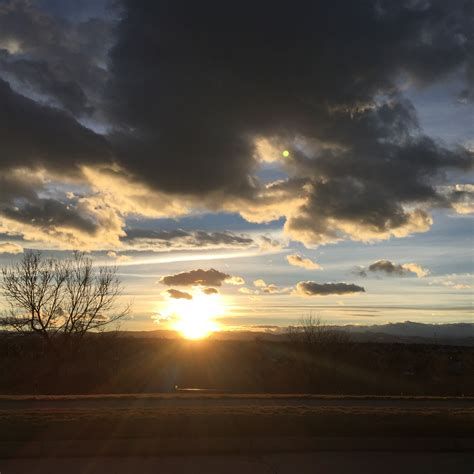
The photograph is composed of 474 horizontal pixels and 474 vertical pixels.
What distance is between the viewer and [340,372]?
36.1 m

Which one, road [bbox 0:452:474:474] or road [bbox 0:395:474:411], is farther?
road [bbox 0:395:474:411]

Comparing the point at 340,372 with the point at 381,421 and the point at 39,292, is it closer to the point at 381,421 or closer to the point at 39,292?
the point at 39,292

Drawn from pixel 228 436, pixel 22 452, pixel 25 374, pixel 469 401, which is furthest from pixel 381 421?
pixel 25 374

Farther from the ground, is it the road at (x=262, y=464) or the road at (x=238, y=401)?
the road at (x=262, y=464)

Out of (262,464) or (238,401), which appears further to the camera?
(238,401)

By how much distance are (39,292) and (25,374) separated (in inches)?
358

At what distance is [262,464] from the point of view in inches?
302

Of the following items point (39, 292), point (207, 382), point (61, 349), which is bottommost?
point (207, 382)

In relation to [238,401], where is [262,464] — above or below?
above

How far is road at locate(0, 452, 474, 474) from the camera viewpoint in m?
7.28

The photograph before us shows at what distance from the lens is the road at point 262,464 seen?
728 centimetres

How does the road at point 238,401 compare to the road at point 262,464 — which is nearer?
the road at point 262,464

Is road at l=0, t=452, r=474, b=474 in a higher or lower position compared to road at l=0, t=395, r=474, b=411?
higher

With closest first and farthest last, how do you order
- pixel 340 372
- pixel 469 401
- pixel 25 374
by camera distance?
pixel 469 401, pixel 340 372, pixel 25 374
